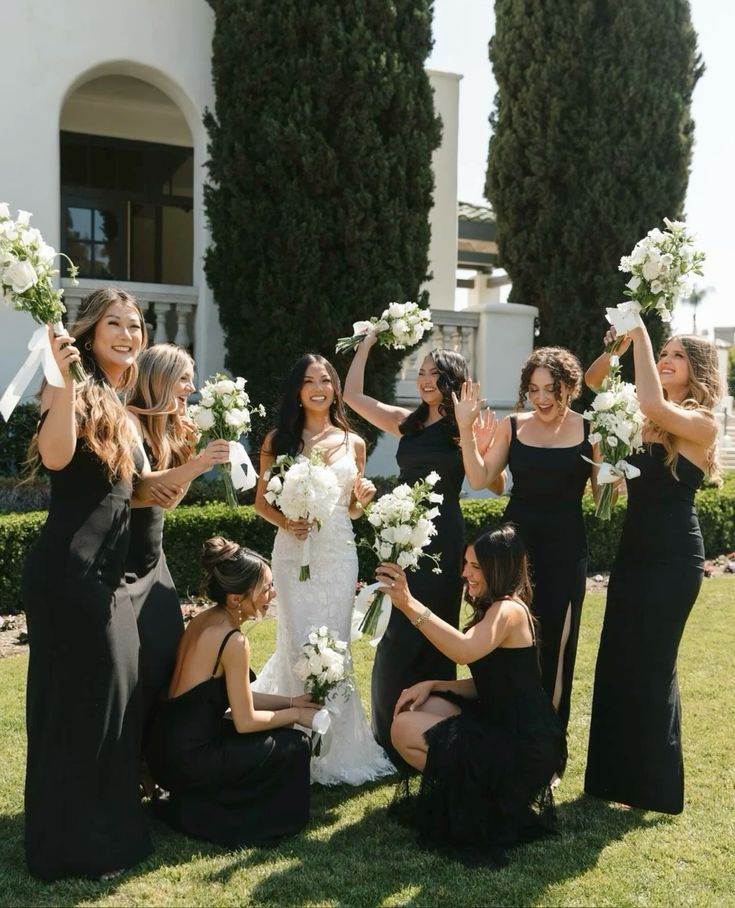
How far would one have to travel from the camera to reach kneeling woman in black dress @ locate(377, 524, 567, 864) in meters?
3.97

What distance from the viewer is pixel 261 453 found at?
5.12 metres

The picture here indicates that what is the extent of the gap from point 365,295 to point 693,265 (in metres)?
6.61

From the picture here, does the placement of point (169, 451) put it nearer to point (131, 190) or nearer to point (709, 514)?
point (709, 514)

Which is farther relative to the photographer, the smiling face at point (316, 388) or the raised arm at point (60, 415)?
the smiling face at point (316, 388)

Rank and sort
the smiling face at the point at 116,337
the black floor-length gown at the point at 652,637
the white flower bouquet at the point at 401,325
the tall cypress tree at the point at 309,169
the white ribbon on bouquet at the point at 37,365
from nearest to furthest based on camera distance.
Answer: the white ribbon on bouquet at the point at 37,365 → the smiling face at the point at 116,337 → the black floor-length gown at the point at 652,637 → the white flower bouquet at the point at 401,325 → the tall cypress tree at the point at 309,169

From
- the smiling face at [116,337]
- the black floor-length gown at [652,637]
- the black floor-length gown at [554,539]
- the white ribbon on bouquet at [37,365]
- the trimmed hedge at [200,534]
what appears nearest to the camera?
the white ribbon on bouquet at [37,365]

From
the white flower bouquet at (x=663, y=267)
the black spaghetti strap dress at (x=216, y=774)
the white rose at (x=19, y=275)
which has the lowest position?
the black spaghetti strap dress at (x=216, y=774)

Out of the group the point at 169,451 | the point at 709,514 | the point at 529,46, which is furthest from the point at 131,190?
the point at 169,451

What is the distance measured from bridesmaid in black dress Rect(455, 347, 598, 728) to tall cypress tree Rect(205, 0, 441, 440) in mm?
5883

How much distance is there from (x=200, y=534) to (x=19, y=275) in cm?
525

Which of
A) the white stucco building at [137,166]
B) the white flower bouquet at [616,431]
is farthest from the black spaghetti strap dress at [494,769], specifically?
the white stucco building at [137,166]

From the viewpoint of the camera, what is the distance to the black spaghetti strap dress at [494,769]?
396 centimetres

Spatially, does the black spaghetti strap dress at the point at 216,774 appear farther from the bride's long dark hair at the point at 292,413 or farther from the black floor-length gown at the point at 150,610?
the bride's long dark hair at the point at 292,413

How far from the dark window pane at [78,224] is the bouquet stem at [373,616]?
11.5 m
